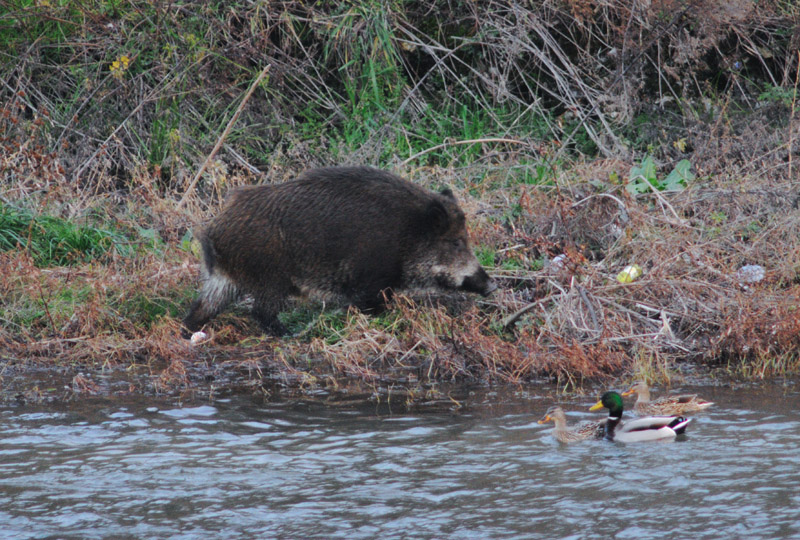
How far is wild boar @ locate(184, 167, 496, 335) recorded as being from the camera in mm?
7812

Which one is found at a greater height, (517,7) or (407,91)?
(517,7)

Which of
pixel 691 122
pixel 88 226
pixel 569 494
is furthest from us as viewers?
pixel 691 122

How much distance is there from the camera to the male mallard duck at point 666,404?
6.15 metres

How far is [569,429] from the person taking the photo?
590 cm

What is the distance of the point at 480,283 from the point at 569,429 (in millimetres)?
2191

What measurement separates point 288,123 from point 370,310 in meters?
4.15

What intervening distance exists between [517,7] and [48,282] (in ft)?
19.4

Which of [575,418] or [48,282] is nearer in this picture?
[575,418]

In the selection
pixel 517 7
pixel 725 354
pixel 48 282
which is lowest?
pixel 725 354

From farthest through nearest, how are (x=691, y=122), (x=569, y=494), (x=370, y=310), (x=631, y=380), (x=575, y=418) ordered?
(x=691, y=122), (x=370, y=310), (x=631, y=380), (x=575, y=418), (x=569, y=494)

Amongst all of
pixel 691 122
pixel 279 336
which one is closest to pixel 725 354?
pixel 279 336

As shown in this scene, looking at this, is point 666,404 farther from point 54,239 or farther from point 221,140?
point 54,239

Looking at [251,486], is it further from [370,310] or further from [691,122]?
[691,122]

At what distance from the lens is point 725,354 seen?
7297mm
